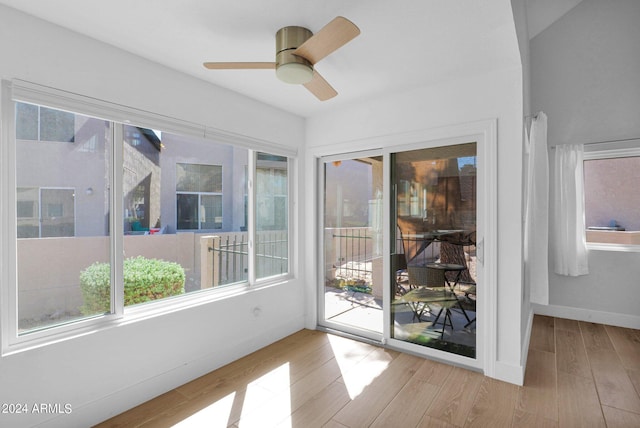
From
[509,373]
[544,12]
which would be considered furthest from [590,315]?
[544,12]

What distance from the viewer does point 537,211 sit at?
304 cm

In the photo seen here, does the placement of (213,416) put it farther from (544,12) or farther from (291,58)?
(544,12)

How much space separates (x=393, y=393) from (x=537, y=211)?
219 cm

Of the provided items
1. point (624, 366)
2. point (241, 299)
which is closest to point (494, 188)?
point (624, 366)

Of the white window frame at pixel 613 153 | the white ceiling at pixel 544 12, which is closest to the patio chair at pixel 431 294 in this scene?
the white window frame at pixel 613 153

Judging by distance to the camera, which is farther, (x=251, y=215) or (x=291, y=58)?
(x=251, y=215)

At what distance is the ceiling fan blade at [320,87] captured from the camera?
200cm

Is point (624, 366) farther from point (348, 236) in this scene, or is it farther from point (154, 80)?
point (154, 80)

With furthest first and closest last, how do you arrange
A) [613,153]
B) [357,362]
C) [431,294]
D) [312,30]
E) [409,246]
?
[613,153]
[409,246]
[431,294]
[357,362]
[312,30]

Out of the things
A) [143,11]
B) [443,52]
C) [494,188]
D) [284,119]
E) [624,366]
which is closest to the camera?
[143,11]

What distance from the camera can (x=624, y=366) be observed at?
2.68 metres

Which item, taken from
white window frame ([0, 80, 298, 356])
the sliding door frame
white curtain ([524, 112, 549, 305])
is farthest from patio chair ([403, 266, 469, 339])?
white window frame ([0, 80, 298, 356])

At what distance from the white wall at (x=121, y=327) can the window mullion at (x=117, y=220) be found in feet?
0.63

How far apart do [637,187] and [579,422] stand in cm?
304
